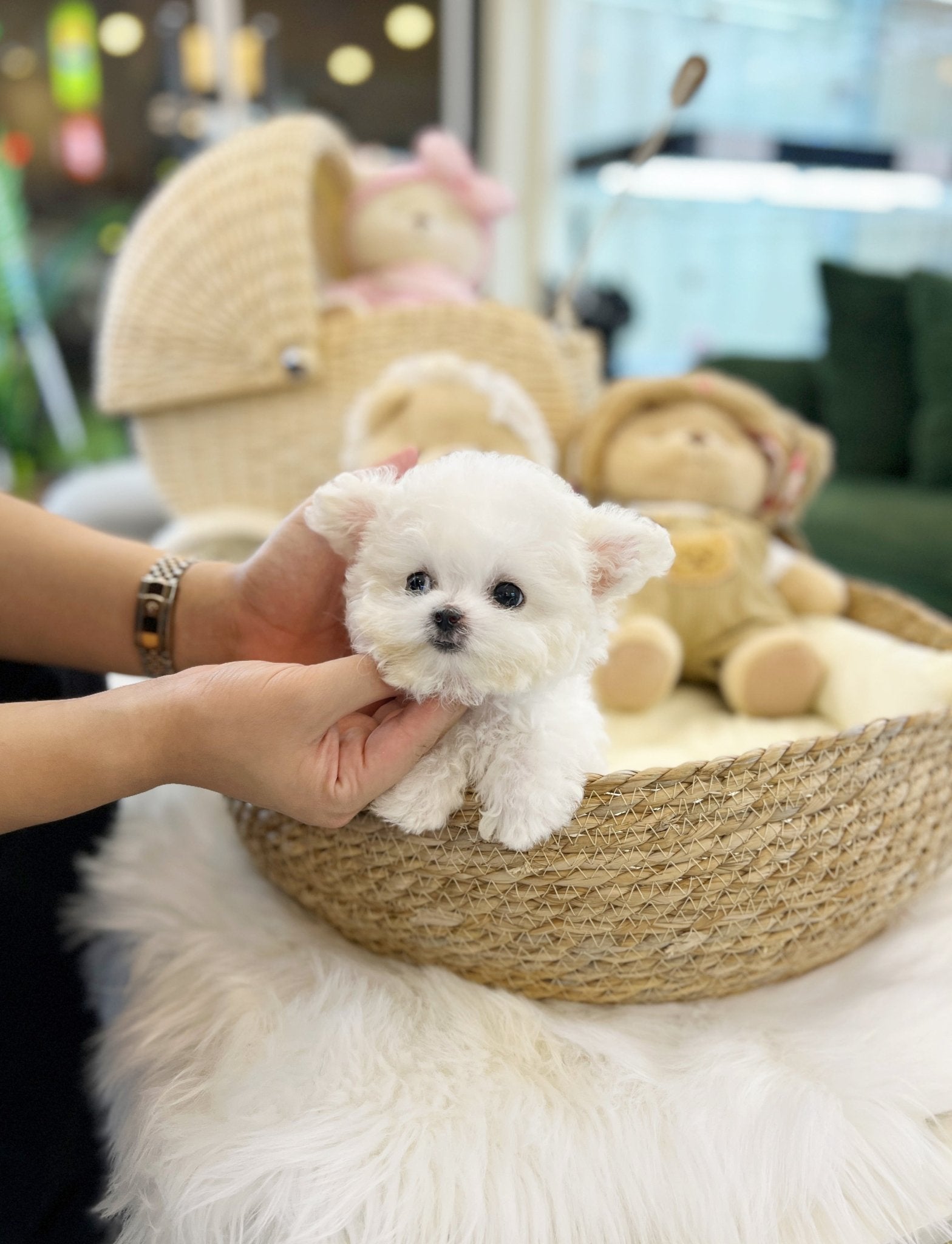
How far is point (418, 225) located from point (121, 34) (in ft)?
8.46

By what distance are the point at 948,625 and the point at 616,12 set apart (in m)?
3.15

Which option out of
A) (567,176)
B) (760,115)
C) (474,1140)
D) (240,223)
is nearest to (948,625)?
(474,1140)

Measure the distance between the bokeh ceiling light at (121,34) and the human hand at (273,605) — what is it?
11.4ft

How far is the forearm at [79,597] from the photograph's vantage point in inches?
31.9

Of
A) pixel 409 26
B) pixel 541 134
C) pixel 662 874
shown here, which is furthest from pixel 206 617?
pixel 409 26

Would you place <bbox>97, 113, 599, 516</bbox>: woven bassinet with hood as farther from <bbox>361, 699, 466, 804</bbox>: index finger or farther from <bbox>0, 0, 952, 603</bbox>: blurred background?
<bbox>0, 0, 952, 603</bbox>: blurred background

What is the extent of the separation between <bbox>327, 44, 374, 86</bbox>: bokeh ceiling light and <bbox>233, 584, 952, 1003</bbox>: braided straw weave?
3.69 metres

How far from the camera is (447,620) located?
1.85ft

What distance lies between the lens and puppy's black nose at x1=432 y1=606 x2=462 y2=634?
0.56 m

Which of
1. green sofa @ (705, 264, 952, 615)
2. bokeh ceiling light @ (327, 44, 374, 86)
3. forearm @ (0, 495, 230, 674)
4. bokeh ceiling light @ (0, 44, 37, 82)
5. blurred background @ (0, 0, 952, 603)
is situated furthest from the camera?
bokeh ceiling light @ (327, 44, 374, 86)

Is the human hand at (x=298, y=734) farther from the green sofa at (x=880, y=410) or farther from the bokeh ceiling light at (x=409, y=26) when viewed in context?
the bokeh ceiling light at (x=409, y=26)

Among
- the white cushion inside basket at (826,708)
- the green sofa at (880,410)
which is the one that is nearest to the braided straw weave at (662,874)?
the white cushion inside basket at (826,708)

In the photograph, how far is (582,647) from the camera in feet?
2.02

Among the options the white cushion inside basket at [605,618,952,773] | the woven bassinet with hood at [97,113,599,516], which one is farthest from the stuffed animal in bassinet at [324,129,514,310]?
the white cushion inside basket at [605,618,952,773]
